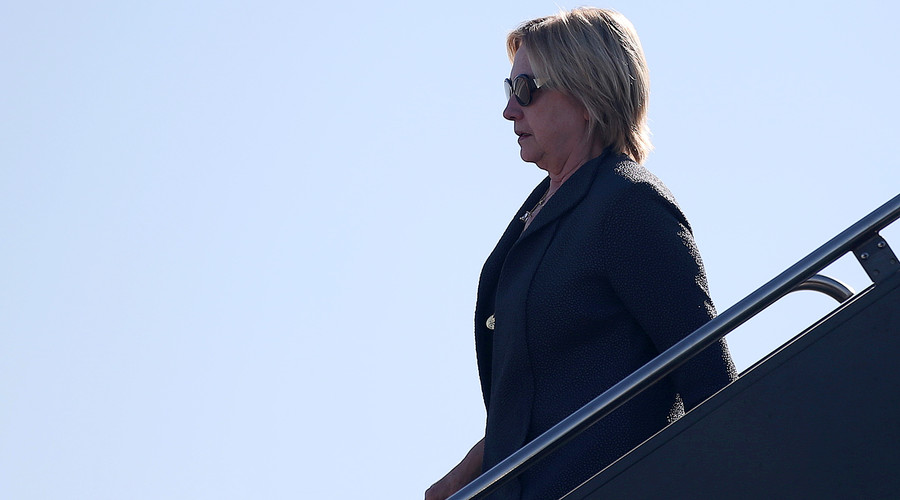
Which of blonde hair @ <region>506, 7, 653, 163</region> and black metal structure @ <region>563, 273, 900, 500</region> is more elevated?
blonde hair @ <region>506, 7, 653, 163</region>

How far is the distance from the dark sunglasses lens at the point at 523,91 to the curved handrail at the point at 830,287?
0.89 meters

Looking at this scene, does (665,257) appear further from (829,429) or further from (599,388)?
(829,429)

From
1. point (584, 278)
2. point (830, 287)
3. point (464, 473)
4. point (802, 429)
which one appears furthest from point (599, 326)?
point (830, 287)

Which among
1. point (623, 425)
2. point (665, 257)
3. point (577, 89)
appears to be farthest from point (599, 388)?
point (577, 89)

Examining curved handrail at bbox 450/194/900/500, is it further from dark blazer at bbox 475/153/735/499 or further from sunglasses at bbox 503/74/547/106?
sunglasses at bbox 503/74/547/106

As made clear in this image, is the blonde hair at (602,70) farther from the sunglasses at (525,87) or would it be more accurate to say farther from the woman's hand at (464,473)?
the woman's hand at (464,473)

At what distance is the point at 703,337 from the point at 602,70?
0.99 m

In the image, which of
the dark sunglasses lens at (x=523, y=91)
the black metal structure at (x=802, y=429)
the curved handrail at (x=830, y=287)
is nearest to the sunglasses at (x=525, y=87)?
the dark sunglasses lens at (x=523, y=91)

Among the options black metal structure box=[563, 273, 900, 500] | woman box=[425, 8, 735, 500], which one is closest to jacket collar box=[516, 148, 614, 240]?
woman box=[425, 8, 735, 500]

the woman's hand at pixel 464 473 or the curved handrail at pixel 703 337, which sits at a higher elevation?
the woman's hand at pixel 464 473

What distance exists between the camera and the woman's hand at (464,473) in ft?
12.5

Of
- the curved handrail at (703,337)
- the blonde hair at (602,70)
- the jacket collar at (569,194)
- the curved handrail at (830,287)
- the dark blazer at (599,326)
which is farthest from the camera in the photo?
the curved handrail at (830,287)

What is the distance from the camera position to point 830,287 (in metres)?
3.78

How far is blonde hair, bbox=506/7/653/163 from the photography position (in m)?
3.66
